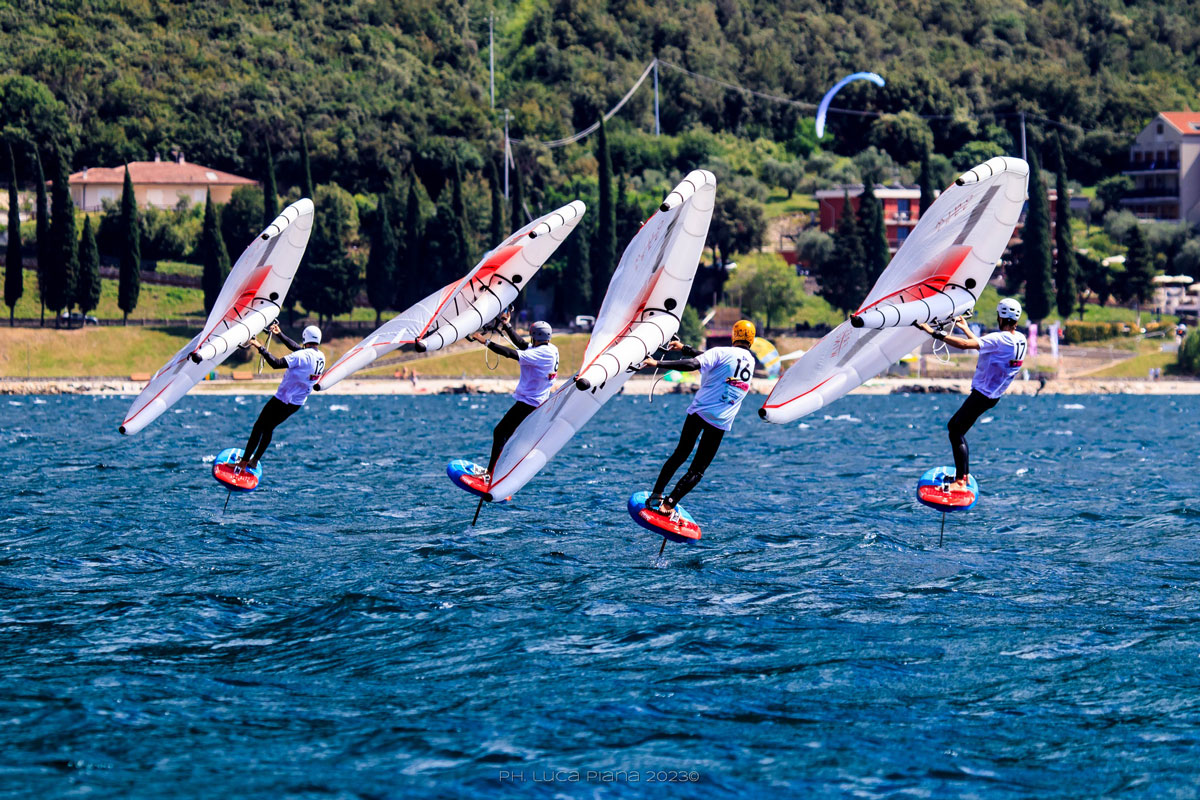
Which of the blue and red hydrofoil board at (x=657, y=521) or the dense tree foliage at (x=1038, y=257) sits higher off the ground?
the dense tree foliage at (x=1038, y=257)

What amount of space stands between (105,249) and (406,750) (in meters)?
108

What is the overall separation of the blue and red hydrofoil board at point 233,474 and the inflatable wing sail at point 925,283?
10.9 metres

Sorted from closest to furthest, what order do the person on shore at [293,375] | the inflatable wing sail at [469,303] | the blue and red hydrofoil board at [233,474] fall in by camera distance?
the inflatable wing sail at [469,303] < the person on shore at [293,375] < the blue and red hydrofoil board at [233,474]

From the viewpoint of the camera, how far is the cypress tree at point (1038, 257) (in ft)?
331

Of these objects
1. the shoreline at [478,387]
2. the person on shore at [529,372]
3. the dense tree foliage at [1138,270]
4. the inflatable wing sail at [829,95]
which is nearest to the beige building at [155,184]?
the shoreline at [478,387]

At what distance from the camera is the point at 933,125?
17325cm

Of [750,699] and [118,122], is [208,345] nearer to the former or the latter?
[750,699]

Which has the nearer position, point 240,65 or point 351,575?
point 351,575

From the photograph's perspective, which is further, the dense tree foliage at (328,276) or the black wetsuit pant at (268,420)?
the dense tree foliage at (328,276)

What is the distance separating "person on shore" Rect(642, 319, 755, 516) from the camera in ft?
65.7

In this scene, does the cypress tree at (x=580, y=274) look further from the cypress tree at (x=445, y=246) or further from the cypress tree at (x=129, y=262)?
the cypress tree at (x=129, y=262)

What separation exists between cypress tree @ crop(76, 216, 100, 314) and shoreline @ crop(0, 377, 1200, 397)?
8059 mm

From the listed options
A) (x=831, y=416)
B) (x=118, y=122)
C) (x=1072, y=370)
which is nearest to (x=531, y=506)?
(x=831, y=416)

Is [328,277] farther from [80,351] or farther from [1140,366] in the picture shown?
[1140,366]
